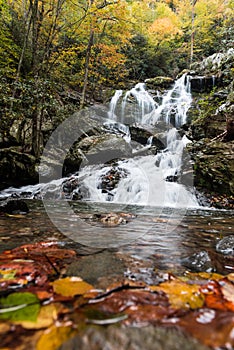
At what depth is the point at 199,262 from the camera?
75.3 inches

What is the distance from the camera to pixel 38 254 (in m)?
2.00

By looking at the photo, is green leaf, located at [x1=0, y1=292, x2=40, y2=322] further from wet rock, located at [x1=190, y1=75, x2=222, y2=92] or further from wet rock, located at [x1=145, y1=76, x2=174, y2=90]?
wet rock, located at [x1=145, y1=76, x2=174, y2=90]

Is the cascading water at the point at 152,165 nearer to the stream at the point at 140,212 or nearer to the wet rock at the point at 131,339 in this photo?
the stream at the point at 140,212

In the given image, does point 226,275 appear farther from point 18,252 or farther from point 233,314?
point 18,252

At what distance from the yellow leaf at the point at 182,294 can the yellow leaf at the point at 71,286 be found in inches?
16.8

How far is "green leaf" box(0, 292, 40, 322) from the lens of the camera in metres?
0.97

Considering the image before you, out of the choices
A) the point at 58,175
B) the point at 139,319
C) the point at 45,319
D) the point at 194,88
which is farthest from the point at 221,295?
the point at 194,88

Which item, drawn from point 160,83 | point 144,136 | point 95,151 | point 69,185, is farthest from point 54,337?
point 160,83

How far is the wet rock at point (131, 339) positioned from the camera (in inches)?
31.1

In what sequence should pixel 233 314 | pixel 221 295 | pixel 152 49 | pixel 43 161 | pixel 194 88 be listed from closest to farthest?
pixel 233 314 < pixel 221 295 < pixel 43 161 < pixel 194 88 < pixel 152 49

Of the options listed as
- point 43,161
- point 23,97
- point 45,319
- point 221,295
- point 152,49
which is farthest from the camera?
point 152,49

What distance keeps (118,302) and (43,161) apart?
31.4ft

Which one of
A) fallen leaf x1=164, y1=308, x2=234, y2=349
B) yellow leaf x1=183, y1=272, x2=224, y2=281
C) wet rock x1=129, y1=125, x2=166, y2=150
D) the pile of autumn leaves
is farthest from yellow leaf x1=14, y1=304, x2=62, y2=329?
wet rock x1=129, y1=125, x2=166, y2=150

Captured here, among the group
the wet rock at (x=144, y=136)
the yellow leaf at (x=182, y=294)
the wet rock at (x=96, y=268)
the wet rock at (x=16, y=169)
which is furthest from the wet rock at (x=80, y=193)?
the yellow leaf at (x=182, y=294)
